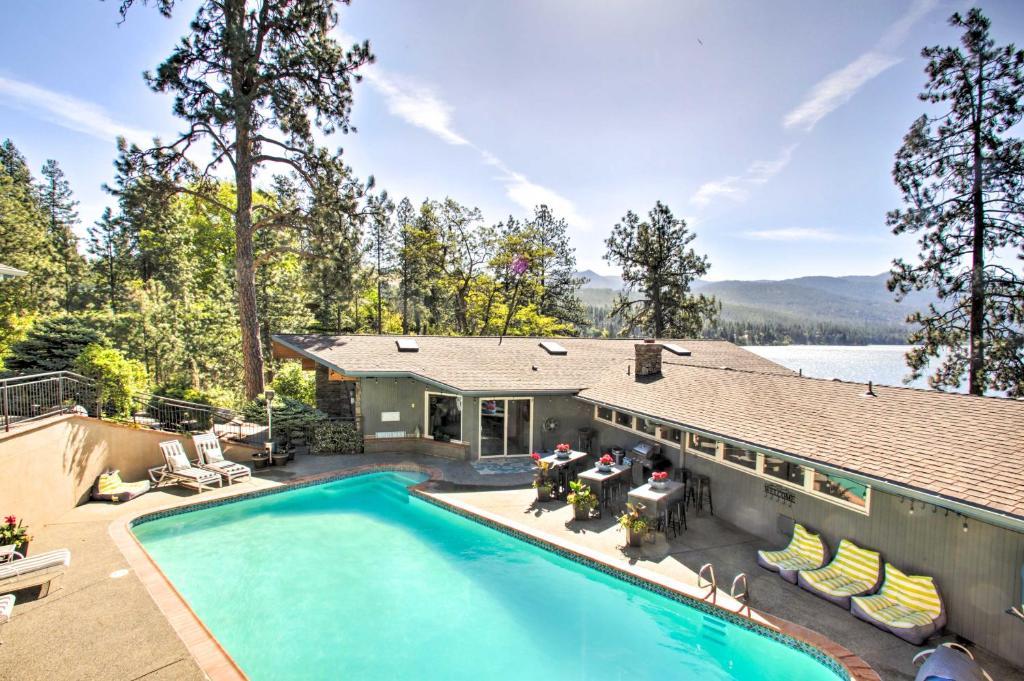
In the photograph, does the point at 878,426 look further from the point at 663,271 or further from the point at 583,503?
the point at 663,271

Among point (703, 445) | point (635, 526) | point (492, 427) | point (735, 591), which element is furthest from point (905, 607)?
point (492, 427)

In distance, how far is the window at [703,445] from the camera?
9798mm

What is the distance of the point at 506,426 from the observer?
14.6 metres

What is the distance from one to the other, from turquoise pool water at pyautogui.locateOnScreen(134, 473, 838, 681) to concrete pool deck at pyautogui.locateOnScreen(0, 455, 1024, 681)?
631 mm

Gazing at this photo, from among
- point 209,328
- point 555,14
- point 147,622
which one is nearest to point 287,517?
point 147,622

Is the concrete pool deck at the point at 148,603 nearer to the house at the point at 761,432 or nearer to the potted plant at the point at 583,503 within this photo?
the potted plant at the point at 583,503

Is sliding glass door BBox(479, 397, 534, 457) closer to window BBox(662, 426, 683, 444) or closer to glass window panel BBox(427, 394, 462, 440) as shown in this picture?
glass window panel BBox(427, 394, 462, 440)

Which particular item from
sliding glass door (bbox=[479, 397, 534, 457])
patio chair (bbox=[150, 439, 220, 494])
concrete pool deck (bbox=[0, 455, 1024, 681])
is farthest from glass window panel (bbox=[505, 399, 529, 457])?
patio chair (bbox=[150, 439, 220, 494])

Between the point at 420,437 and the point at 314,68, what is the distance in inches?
553

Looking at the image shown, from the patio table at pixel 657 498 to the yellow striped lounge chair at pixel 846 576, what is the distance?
7.80 ft

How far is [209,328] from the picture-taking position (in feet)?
77.6

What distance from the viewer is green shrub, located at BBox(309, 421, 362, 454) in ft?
48.3

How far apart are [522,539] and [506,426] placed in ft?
18.1

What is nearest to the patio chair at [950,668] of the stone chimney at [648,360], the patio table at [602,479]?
the patio table at [602,479]
